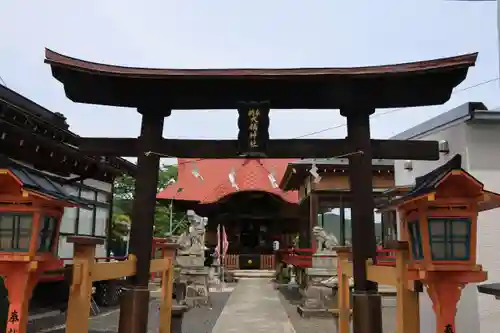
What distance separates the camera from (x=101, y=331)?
9.52 meters

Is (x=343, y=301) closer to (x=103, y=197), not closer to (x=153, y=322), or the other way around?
(x=153, y=322)

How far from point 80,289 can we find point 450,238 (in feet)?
13.1

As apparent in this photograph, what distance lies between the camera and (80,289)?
474cm

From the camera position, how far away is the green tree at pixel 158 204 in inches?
1163

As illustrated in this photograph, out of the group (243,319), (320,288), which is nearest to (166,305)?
(243,319)

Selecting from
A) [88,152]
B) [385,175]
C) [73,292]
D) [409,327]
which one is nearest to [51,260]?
[73,292]

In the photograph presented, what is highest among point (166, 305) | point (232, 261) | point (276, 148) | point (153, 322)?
point (276, 148)

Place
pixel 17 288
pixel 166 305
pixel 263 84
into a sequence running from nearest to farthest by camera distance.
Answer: pixel 17 288, pixel 263 84, pixel 166 305

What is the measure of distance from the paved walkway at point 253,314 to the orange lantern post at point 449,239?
20.6ft

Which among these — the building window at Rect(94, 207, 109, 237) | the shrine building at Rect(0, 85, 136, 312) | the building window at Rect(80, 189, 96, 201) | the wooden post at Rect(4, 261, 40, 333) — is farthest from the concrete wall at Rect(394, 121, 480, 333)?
the building window at Rect(94, 207, 109, 237)

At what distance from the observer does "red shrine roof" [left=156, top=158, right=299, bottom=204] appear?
2847cm

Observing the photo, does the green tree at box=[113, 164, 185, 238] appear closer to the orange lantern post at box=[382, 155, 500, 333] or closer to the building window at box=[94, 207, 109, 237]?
the building window at box=[94, 207, 109, 237]

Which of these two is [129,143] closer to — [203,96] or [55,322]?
[203,96]

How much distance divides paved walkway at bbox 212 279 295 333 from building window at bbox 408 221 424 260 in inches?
243
